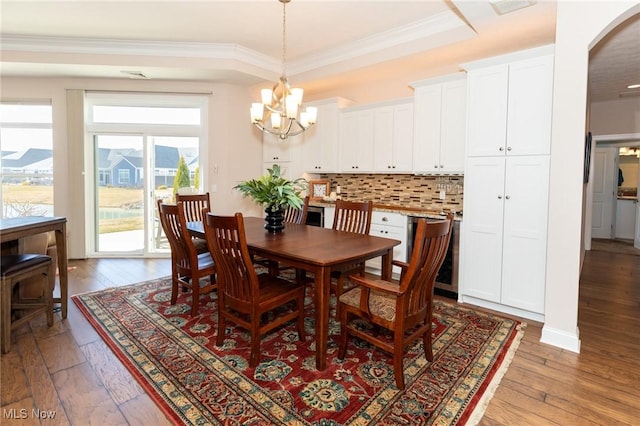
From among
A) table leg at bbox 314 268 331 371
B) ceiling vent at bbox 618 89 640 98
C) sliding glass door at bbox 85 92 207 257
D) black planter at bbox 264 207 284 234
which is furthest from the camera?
sliding glass door at bbox 85 92 207 257

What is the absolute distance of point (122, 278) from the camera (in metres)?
4.18

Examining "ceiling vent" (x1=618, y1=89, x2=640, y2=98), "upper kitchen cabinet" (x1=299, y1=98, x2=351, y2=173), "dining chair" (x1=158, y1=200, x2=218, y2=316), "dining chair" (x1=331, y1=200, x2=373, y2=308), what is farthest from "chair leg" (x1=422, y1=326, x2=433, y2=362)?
"ceiling vent" (x1=618, y1=89, x2=640, y2=98)

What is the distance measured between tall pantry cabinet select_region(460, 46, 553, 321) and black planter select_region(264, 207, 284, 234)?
1901 mm

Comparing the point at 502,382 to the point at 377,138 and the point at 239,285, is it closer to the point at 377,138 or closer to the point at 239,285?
the point at 239,285

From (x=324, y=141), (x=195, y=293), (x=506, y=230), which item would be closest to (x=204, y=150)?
(x=324, y=141)

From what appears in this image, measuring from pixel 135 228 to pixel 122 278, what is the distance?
4.53 ft

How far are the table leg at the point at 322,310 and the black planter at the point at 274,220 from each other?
1021mm

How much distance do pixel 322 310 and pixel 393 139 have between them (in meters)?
2.90

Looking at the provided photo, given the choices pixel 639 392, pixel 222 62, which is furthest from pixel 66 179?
pixel 639 392

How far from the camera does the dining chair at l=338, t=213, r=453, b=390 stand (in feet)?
6.31

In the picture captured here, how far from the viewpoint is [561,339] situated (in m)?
2.58

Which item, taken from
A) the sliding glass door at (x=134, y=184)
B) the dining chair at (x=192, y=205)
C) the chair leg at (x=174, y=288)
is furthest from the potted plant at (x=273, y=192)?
the sliding glass door at (x=134, y=184)

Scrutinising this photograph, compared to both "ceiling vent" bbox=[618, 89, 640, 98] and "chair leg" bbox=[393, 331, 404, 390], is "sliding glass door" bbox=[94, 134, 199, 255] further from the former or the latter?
"ceiling vent" bbox=[618, 89, 640, 98]

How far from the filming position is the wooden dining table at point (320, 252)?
213cm
